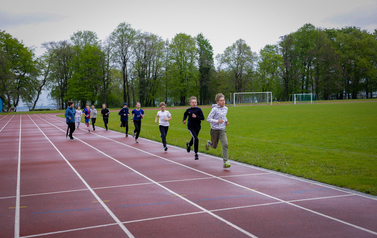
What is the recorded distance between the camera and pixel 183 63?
77562 millimetres

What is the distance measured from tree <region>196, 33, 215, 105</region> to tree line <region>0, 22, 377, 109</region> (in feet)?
0.79

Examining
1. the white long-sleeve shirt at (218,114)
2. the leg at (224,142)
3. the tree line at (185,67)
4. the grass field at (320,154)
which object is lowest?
the grass field at (320,154)

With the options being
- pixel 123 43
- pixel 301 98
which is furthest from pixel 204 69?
pixel 301 98

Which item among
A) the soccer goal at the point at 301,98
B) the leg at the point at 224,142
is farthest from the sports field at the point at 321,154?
the soccer goal at the point at 301,98

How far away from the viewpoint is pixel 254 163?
9.29 metres

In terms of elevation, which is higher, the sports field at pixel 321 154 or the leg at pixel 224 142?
the leg at pixel 224 142

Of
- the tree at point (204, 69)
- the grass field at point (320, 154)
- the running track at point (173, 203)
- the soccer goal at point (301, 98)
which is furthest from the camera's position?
the tree at point (204, 69)

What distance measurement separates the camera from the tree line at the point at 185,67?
2744 inches

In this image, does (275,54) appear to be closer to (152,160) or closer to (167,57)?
(167,57)

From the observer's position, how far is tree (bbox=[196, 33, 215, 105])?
79.5m

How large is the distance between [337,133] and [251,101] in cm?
5849

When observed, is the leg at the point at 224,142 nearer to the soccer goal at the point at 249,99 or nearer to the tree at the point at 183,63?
the soccer goal at the point at 249,99

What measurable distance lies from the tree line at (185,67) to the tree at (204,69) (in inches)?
9.5

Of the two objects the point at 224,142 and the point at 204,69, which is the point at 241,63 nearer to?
the point at 204,69
